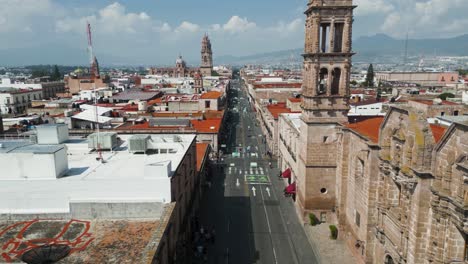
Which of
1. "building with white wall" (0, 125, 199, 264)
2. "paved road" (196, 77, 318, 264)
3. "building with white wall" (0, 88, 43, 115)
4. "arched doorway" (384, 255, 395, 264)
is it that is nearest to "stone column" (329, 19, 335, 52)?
"building with white wall" (0, 125, 199, 264)

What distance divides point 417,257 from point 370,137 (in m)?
9.67

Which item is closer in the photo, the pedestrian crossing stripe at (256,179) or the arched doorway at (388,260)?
the arched doorway at (388,260)

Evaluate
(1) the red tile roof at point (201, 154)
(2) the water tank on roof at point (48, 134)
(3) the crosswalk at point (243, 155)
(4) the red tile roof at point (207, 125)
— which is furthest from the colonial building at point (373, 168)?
(2) the water tank on roof at point (48, 134)

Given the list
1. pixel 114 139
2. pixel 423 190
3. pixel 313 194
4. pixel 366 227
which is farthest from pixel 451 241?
pixel 114 139

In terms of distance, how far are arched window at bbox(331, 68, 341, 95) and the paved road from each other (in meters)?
13.9

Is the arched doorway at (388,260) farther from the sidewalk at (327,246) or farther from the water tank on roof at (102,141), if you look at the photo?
the water tank on roof at (102,141)

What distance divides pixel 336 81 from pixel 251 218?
16.6m

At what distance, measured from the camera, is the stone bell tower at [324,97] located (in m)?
32.7

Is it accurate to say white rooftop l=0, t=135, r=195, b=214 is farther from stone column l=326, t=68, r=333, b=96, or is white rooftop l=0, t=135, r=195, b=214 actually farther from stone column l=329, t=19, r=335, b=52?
stone column l=329, t=19, r=335, b=52

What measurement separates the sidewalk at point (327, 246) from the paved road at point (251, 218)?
0.73 m

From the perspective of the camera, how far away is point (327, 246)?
105 ft

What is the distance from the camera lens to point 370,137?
88.9 ft

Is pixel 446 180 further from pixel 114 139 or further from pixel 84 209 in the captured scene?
pixel 114 139

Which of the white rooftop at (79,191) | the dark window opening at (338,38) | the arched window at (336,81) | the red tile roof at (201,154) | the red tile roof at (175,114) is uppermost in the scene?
the dark window opening at (338,38)
